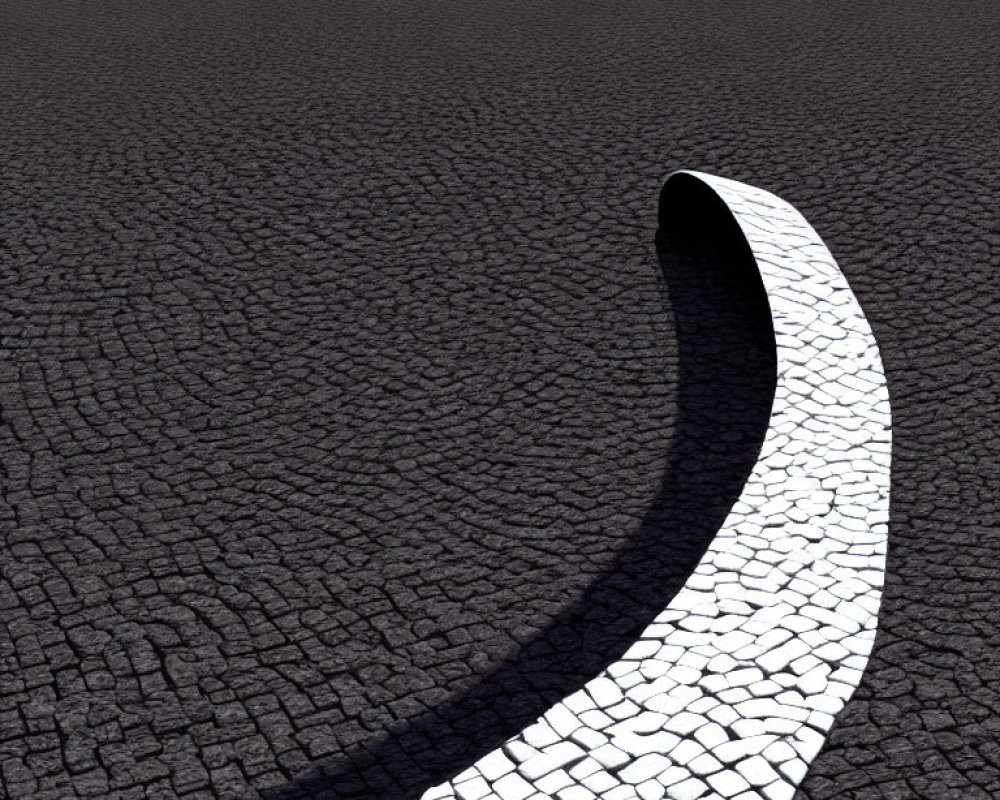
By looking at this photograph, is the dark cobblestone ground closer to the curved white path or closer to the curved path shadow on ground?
the curved path shadow on ground

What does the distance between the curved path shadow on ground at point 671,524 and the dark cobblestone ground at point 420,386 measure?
0.02 meters

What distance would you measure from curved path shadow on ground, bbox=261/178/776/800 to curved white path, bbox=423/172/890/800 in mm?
162

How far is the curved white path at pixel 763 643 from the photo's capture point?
4184mm

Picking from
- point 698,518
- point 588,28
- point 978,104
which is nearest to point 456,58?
point 588,28

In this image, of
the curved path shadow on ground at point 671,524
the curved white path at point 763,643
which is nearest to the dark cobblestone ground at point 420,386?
the curved path shadow on ground at point 671,524

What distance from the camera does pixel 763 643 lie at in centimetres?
479

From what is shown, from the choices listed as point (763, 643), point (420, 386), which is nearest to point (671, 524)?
point (763, 643)

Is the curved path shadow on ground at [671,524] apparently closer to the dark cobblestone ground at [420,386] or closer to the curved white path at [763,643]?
the dark cobblestone ground at [420,386]

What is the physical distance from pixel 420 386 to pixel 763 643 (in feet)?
8.15

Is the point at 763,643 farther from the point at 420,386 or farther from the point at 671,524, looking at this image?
the point at 420,386

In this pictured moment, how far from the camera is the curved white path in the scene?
4184 mm

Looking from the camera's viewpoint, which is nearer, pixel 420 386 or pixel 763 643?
pixel 763 643

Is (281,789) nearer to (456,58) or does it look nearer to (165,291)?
(165,291)

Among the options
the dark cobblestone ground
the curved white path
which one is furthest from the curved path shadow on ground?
the curved white path
